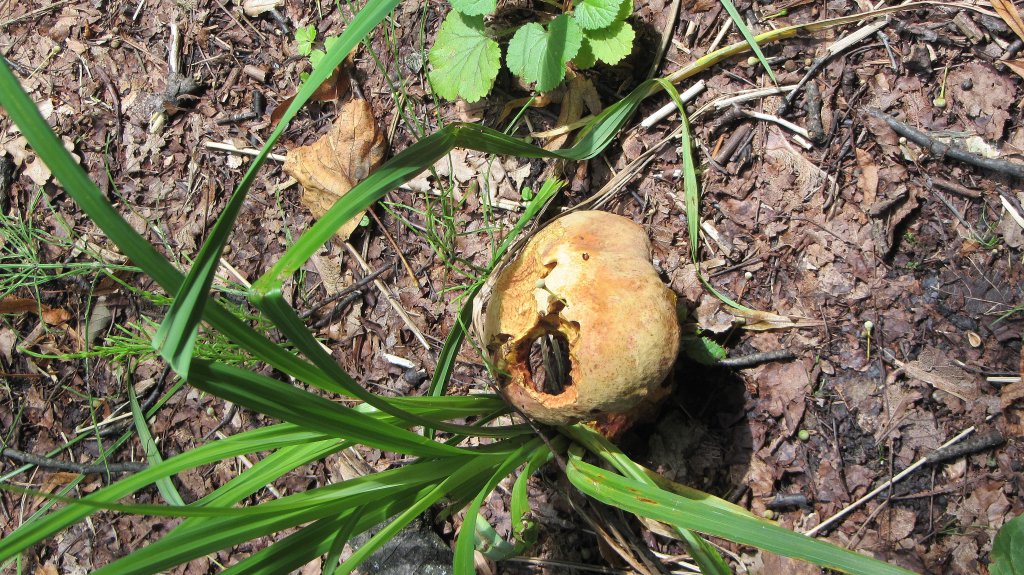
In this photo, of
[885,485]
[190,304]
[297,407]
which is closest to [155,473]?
[297,407]

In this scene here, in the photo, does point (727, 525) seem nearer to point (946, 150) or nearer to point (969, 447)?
point (969, 447)

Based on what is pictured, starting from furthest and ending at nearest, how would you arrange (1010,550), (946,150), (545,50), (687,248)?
(687,248) < (545,50) < (946,150) < (1010,550)

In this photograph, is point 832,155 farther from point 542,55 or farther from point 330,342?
point 330,342

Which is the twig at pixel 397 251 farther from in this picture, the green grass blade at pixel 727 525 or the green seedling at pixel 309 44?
the green grass blade at pixel 727 525

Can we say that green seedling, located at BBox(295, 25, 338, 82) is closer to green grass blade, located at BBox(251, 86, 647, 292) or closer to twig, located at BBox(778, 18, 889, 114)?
green grass blade, located at BBox(251, 86, 647, 292)

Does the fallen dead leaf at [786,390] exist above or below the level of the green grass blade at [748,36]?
below

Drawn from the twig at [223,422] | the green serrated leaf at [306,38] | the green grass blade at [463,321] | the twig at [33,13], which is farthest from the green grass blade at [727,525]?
the twig at [33,13]
